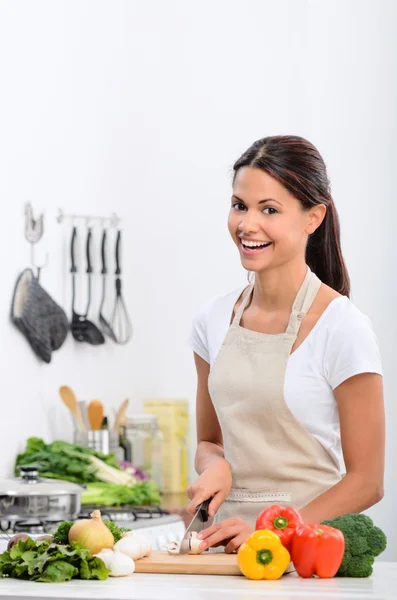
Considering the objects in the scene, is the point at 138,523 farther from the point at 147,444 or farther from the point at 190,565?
the point at 190,565

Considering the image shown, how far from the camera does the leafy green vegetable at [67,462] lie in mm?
3779

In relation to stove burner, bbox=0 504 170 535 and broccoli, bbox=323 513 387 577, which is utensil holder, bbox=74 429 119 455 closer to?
stove burner, bbox=0 504 170 535

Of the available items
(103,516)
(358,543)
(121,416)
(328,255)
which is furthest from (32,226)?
(358,543)

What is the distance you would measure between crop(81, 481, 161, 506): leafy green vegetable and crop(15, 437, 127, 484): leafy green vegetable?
0.06 meters

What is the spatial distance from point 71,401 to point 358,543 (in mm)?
2648

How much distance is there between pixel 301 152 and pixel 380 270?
92.9 inches

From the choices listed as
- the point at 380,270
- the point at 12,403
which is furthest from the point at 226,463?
the point at 380,270

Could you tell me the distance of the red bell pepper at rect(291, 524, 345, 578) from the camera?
1.55 m

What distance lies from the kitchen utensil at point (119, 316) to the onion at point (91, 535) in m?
2.92

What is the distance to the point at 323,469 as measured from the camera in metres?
1.95

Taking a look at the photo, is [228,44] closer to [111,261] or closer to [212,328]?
[111,261]

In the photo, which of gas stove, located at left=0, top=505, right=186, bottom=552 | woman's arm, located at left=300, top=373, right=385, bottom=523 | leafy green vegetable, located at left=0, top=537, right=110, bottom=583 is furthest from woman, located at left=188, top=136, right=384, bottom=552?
gas stove, located at left=0, top=505, right=186, bottom=552

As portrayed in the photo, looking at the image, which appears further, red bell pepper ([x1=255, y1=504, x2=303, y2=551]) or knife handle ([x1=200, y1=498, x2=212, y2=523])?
knife handle ([x1=200, y1=498, x2=212, y2=523])

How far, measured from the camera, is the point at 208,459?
2.06 m
